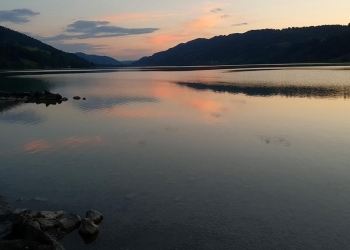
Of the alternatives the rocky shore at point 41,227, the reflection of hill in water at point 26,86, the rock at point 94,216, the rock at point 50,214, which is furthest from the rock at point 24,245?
the reflection of hill in water at point 26,86

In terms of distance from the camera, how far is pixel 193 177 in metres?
20.4

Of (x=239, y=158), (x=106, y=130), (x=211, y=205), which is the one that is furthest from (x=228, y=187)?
(x=106, y=130)

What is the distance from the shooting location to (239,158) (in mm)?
24078

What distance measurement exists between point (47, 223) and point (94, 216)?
2.09 metres

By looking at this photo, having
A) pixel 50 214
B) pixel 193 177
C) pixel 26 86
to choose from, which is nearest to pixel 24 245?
pixel 50 214

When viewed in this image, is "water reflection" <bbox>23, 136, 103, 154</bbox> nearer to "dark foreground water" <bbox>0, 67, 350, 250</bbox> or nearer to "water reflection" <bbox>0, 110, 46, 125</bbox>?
"dark foreground water" <bbox>0, 67, 350, 250</bbox>

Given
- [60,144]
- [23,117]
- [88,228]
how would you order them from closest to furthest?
[88,228] < [60,144] < [23,117]

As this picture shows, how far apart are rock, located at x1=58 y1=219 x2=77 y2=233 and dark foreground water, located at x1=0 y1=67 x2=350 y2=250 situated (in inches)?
19.2

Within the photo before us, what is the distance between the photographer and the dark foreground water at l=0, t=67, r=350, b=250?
14.0 m

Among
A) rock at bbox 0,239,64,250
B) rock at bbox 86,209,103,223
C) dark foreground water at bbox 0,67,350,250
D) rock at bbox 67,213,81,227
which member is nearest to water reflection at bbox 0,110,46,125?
dark foreground water at bbox 0,67,350,250

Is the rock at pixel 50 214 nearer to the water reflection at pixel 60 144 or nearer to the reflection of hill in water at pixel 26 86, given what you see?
the water reflection at pixel 60 144

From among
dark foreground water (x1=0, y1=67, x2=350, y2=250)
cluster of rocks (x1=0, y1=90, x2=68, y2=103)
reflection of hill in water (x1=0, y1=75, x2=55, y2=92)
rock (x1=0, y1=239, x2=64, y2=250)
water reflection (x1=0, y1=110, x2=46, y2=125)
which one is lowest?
dark foreground water (x1=0, y1=67, x2=350, y2=250)

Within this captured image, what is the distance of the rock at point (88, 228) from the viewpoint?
14.0 meters

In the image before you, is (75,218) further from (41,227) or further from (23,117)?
(23,117)
